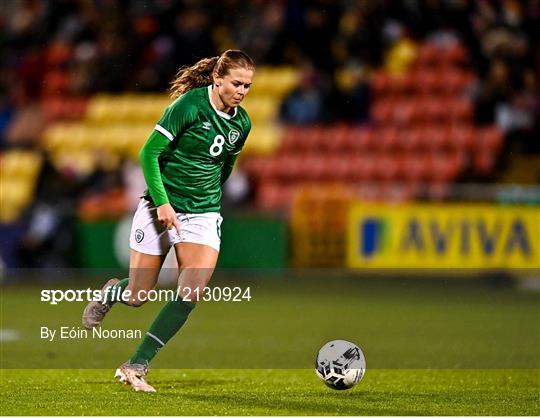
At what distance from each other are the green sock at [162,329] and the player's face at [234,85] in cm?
107

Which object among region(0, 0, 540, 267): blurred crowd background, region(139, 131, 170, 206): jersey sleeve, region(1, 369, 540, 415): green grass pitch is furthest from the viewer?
region(0, 0, 540, 267): blurred crowd background

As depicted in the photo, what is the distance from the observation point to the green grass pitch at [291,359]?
20.2ft

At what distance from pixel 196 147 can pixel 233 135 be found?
0.21 meters

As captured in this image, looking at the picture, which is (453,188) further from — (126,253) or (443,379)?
(443,379)

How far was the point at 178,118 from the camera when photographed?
6387mm

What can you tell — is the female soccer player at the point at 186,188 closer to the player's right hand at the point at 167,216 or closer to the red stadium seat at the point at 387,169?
the player's right hand at the point at 167,216

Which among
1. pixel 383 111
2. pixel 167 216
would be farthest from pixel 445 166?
pixel 167 216

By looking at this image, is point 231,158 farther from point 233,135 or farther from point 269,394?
point 269,394

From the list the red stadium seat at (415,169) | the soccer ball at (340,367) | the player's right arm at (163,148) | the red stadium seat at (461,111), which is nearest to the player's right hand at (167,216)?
the player's right arm at (163,148)

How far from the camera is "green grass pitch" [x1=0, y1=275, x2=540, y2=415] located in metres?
6.15

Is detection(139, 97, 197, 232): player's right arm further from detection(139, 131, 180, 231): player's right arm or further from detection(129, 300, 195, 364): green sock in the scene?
detection(129, 300, 195, 364): green sock

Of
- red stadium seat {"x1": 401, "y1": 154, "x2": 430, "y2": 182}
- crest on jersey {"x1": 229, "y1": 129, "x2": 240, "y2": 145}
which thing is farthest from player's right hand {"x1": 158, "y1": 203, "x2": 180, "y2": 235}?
red stadium seat {"x1": 401, "y1": 154, "x2": 430, "y2": 182}

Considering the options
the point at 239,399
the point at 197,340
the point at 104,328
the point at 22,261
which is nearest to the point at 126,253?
the point at 22,261

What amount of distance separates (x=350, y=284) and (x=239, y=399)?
25.5 feet
